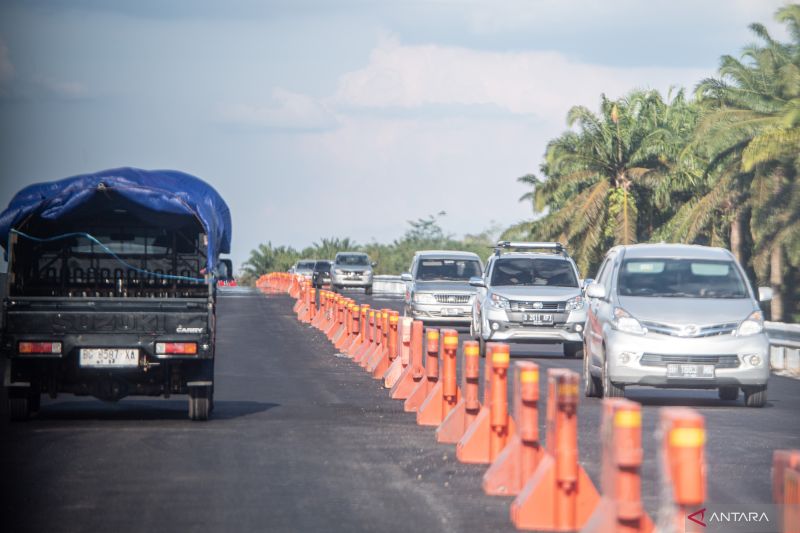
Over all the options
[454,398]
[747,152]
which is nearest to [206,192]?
[454,398]

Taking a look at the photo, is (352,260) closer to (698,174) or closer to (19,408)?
(698,174)

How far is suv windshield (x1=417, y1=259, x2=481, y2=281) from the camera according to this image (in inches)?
1332

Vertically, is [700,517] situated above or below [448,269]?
below

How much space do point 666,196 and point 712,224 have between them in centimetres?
519

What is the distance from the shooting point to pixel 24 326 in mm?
14312

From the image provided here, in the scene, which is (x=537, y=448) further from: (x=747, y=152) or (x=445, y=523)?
(x=747, y=152)

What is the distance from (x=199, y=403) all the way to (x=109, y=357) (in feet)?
3.58

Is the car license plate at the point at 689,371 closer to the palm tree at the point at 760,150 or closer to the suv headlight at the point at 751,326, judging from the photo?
the suv headlight at the point at 751,326

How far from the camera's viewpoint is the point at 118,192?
15.6m

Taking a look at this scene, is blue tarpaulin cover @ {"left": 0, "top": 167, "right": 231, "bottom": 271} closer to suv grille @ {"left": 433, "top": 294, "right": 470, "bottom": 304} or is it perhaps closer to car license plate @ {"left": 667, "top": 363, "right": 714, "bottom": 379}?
car license plate @ {"left": 667, "top": 363, "right": 714, "bottom": 379}

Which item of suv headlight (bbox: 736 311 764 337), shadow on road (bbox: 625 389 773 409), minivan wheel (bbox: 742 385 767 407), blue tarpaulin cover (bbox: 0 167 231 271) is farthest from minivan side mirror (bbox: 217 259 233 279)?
minivan wheel (bbox: 742 385 767 407)

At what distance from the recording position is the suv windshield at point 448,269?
1332 inches

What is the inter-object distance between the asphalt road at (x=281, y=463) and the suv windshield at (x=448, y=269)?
14.3 meters

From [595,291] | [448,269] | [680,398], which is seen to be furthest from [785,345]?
[448,269]
